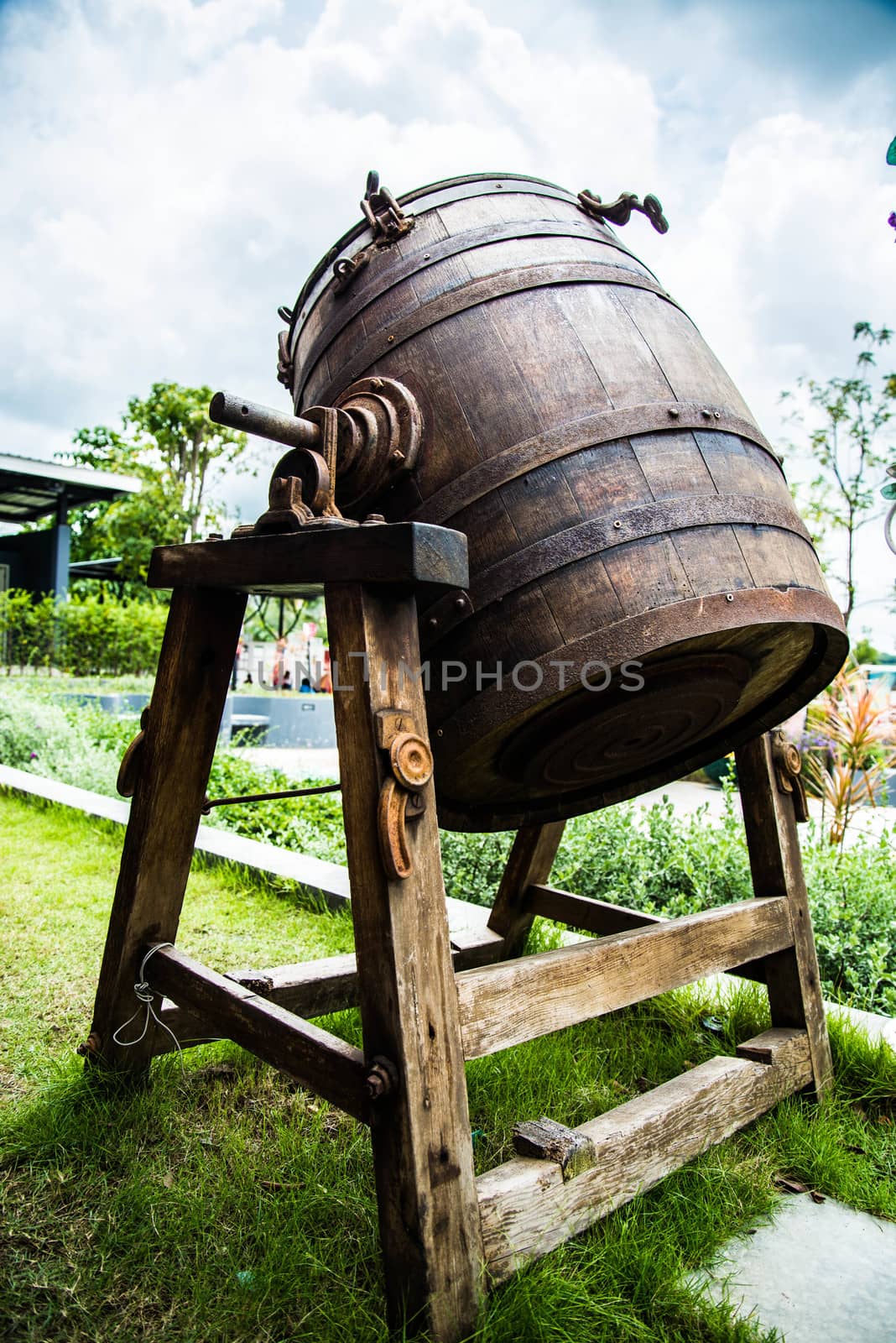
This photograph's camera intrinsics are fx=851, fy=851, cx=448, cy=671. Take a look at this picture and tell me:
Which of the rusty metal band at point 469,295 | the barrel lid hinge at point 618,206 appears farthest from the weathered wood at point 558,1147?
the barrel lid hinge at point 618,206

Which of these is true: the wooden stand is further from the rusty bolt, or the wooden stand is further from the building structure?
the building structure

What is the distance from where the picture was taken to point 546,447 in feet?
4.80

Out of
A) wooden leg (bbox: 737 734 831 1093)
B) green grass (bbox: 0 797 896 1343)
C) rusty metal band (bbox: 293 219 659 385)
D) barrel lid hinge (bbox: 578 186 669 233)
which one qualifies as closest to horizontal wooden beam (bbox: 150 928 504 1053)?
green grass (bbox: 0 797 896 1343)

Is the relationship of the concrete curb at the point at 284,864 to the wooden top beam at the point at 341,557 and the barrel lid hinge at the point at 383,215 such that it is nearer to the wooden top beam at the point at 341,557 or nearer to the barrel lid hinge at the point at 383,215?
Result: the wooden top beam at the point at 341,557

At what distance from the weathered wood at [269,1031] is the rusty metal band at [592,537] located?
78 centimetres

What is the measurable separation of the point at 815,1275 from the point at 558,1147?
0.52 meters

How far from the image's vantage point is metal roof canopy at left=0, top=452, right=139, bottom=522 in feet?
42.4

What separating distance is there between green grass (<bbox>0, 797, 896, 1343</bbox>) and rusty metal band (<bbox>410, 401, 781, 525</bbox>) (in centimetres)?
127

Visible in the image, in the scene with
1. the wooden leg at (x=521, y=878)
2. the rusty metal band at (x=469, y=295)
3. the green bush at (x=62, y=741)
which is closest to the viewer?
the rusty metal band at (x=469, y=295)

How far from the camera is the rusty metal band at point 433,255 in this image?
1653mm

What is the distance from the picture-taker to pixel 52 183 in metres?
15.0

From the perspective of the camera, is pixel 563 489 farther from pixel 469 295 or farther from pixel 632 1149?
pixel 632 1149

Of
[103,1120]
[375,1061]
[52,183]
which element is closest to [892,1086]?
[375,1061]

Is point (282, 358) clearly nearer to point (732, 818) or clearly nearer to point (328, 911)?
point (328, 911)
